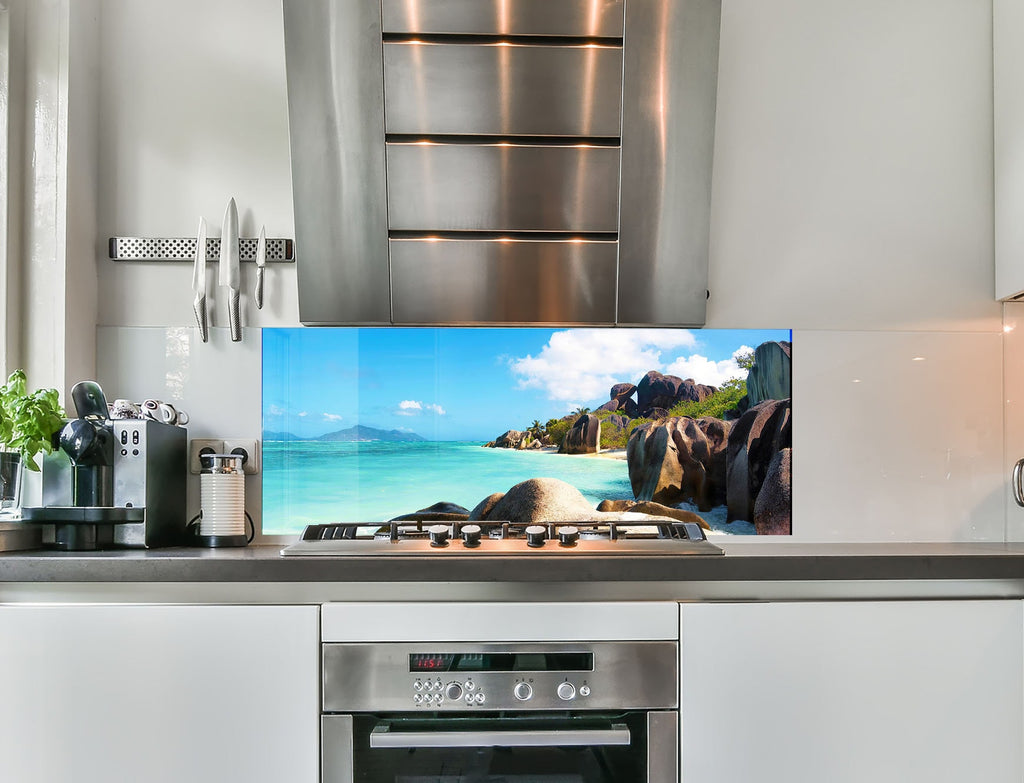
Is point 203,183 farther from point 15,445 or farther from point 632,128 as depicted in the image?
point 632,128

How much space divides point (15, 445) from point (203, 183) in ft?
2.65

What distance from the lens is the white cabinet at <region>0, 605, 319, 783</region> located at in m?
1.49

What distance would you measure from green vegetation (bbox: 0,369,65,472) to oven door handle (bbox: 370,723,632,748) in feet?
3.04

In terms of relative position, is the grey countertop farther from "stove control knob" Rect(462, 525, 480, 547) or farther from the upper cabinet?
the upper cabinet

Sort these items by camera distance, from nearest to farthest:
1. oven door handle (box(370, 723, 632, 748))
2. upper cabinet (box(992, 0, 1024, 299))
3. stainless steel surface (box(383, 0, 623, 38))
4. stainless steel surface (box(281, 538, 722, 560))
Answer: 1. oven door handle (box(370, 723, 632, 748))
2. stainless steel surface (box(281, 538, 722, 560))
3. stainless steel surface (box(383, 0, 623, 38))
4. upper cabinet (box(992, 0, 1024, 299))

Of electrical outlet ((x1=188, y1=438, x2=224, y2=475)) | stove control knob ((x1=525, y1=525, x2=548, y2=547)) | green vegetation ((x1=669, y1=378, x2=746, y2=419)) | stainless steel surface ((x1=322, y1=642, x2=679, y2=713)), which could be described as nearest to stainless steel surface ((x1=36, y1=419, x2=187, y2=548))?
electrical outlet ((x1=188, y1=438, x2=224, y2=475))

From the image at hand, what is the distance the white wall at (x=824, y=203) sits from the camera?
210cm

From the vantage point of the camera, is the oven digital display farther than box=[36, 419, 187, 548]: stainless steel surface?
No

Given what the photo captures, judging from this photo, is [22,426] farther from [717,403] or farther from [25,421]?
[717,403]

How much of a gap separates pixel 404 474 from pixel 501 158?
83 centimetres

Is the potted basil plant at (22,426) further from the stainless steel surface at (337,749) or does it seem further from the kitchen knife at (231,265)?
the stainless steel surface at (337,749)

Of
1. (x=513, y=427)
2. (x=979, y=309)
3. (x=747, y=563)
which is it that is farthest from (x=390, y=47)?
(x=979, y=309)

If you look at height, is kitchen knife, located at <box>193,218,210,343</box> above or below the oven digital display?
above

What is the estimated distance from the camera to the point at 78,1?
2002 millimetres
